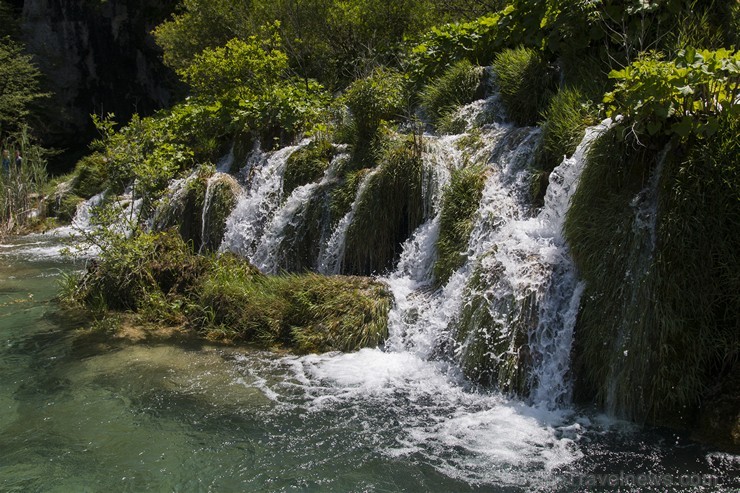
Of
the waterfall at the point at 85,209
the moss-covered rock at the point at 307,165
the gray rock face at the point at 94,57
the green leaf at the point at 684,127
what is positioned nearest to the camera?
the green leaf at the point at 684,127

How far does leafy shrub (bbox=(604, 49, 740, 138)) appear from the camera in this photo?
4871 millimetres

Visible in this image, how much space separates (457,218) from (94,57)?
23.5 meters

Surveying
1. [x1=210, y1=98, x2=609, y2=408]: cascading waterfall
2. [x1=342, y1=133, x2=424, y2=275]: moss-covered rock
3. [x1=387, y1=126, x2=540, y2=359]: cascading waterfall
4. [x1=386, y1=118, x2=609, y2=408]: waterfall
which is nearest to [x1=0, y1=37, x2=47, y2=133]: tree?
[x1=210, y1=98, x2=609, y2=408]: cascading waterfall

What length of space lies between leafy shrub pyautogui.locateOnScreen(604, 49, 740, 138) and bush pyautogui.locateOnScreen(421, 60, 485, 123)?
442cm

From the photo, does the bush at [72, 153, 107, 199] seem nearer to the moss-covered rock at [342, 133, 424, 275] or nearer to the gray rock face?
the gray rock face

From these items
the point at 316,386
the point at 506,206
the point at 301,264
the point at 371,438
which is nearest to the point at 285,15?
the point at 301,264

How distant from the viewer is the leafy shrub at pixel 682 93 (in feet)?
16.0

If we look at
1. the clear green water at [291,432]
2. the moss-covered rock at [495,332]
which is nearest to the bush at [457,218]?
the moss-covered rock at [495,332]

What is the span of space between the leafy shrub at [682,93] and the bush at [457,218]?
2247 millimetres

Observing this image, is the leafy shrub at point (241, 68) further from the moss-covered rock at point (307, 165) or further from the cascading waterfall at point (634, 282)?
the cascading waterfall at point (634, 282)

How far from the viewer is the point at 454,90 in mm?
9945

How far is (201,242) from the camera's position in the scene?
11188 millimetres

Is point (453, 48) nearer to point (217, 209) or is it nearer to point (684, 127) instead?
point (217, 209)

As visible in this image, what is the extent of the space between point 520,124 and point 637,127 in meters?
3.48
